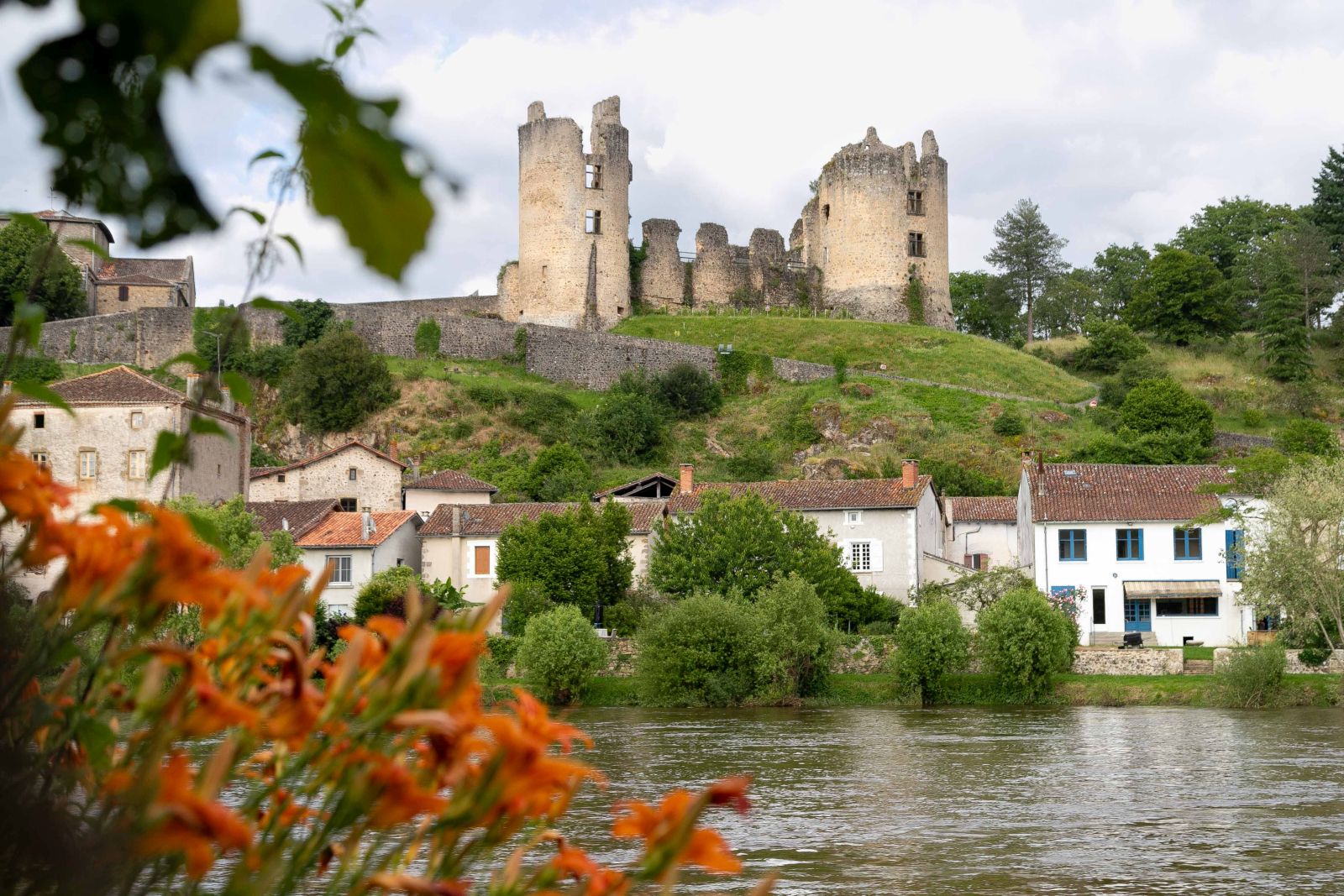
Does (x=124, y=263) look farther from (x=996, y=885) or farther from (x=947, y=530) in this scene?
(x=996, y=885)

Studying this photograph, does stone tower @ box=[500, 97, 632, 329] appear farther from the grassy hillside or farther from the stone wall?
the stone wall

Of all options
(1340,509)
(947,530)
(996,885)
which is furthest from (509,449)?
(996,885)

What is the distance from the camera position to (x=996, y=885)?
14.5m

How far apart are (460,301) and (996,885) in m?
64.7

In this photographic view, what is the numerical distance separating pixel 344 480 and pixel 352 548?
819 centimetres

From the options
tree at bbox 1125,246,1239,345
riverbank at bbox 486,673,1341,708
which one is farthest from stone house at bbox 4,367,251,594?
tree at bbox 1125,246,1239,345

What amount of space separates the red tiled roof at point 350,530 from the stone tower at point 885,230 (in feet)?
126

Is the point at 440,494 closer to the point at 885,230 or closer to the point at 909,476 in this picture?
the point at 909,476

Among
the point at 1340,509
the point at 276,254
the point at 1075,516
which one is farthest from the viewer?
the point at 1075,516

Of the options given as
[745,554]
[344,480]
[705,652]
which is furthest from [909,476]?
[344,480]

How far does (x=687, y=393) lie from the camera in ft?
213

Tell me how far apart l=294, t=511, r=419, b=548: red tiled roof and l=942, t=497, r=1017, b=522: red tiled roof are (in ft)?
61.6

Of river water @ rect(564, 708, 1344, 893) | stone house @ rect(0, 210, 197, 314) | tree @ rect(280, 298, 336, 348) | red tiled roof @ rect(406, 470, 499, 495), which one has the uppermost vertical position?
stone house @ rect(0, 210, 197, 314)

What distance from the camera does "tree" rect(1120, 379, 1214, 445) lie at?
56.4m
